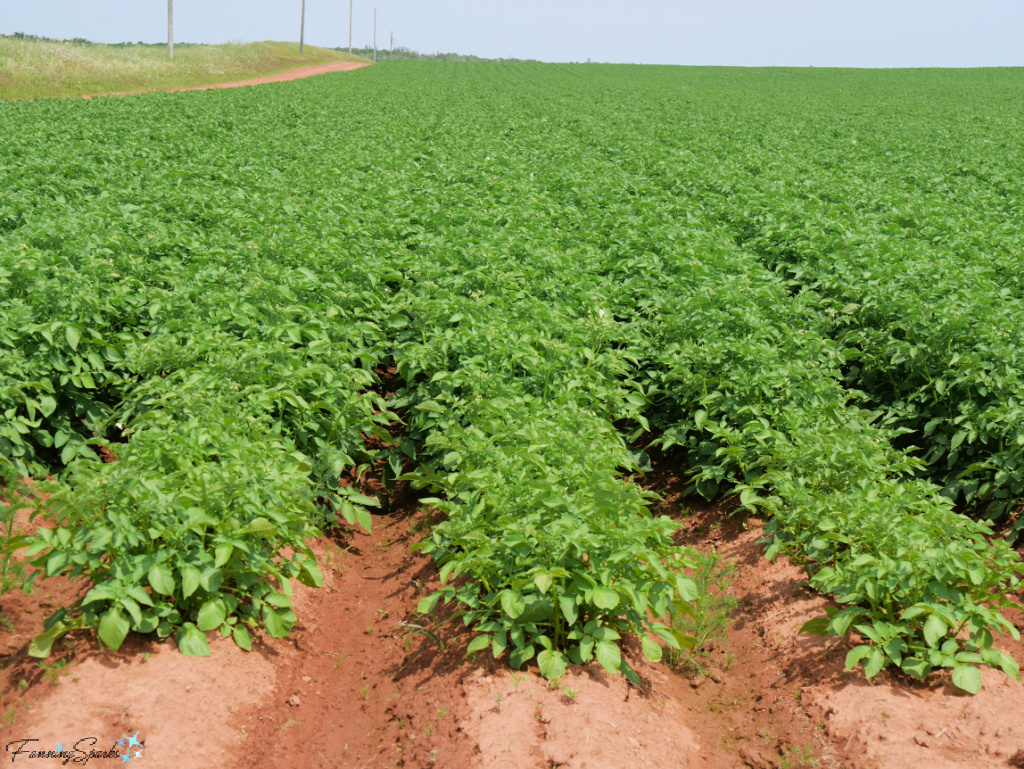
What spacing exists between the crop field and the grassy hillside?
23666 mm

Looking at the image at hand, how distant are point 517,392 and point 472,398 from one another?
1.03ft

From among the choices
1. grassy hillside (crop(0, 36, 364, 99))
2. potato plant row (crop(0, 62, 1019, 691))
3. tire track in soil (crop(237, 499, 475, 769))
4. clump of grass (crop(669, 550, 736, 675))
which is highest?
grassy hillside (crop(0, 36, 364, 99))

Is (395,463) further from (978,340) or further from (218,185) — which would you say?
(218,185)

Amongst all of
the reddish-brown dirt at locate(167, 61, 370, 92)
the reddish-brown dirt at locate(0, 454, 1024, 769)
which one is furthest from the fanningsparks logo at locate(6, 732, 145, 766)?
the reddish-brown dirt at locate(167, 61, 370, 92)

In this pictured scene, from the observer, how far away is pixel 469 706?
3.53m

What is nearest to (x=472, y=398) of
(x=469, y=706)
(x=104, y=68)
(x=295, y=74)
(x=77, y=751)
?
(x=469, y=706)

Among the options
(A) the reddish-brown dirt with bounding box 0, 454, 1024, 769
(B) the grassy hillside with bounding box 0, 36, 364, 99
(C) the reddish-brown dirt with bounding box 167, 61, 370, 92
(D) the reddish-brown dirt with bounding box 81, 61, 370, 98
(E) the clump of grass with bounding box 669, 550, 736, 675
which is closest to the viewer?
(A) the reddish-brown dirt with bounding box 0, 454, 1024, 769

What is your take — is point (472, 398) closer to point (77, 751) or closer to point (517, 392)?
point (517, 392)

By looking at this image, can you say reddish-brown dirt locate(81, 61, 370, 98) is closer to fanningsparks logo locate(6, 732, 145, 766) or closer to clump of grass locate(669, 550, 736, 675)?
clump of grass locate(669, 550, 736, 675)

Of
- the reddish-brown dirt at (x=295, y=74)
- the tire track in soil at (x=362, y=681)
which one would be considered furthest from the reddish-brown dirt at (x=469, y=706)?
the reddish-brown dirt at (x=295, y=74)

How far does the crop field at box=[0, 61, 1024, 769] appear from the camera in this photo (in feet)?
12.1

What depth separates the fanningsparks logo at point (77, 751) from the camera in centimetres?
296

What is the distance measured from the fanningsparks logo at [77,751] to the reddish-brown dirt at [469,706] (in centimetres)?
4

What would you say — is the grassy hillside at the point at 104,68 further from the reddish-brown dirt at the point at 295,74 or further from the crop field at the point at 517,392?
the crop field at the point at 517,392
